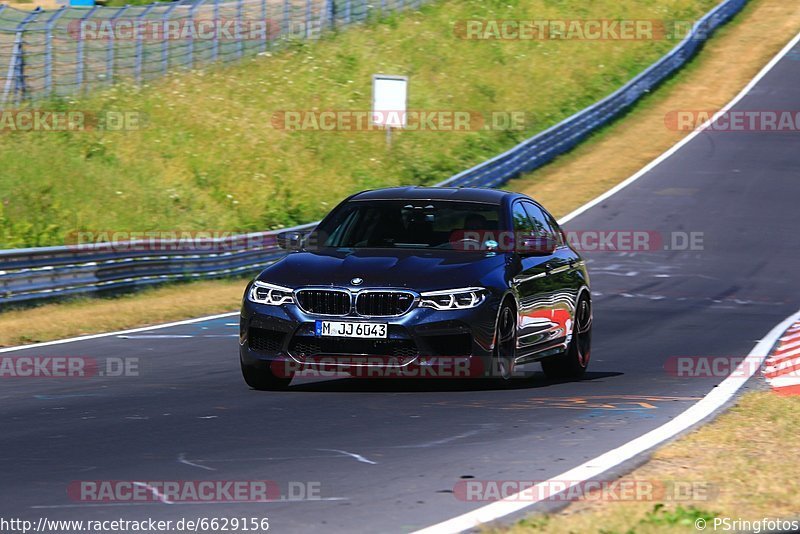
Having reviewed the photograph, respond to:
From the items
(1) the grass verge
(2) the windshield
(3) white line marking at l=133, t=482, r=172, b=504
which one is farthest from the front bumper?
(1) the grass verge

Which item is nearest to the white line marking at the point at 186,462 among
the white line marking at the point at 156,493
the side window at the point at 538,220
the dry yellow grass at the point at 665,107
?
the white line marking at the point at 156,493

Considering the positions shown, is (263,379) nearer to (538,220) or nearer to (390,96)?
(538,220)

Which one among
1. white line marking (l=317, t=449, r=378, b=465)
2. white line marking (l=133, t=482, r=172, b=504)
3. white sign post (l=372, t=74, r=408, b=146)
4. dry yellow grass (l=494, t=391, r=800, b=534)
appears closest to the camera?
dry yellow grass (l=494, t=391, r=800, b=534)

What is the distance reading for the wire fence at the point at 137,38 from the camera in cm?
3170

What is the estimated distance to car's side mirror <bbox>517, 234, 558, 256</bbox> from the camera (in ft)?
36.0

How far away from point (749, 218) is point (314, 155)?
12.4 m

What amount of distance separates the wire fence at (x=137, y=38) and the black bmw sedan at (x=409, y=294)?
64.2 feet

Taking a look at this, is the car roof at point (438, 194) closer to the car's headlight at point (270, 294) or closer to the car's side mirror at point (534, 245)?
the car's side mirror at point (534, 245)

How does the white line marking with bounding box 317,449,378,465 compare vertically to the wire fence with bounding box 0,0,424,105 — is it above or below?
below

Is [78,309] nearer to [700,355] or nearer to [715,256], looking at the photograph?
[700,355]

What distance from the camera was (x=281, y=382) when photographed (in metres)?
10.5

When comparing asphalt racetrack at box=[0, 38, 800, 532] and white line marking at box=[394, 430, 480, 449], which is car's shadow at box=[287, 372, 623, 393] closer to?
asphalt racetrack at box=[0, 38, 800, 532]

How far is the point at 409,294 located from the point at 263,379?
143 centimetres

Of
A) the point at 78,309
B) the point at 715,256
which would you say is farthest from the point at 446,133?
the point at 78,309
